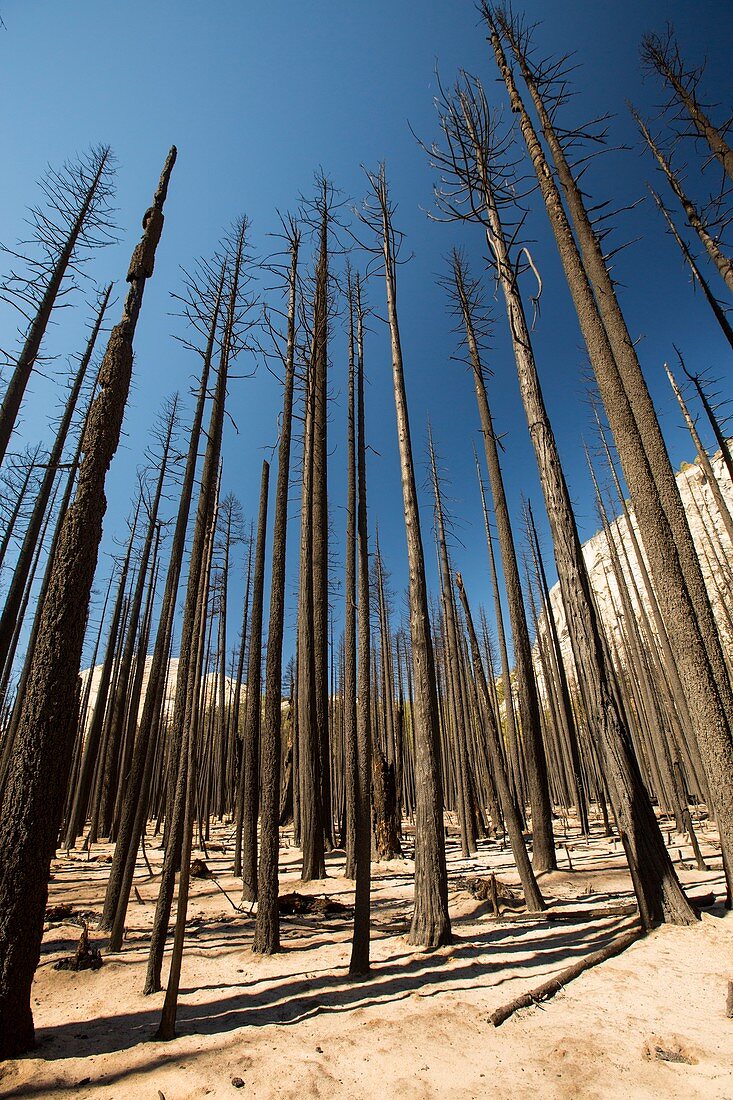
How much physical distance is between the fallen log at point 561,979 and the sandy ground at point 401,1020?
75 mm

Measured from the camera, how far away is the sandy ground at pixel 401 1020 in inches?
113

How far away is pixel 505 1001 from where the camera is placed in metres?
3.88

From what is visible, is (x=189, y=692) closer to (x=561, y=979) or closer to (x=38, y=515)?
(x=561, y=979)

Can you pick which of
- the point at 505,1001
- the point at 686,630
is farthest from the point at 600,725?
the point at 505,1001

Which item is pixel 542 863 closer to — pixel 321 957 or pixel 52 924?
pixel 321 957

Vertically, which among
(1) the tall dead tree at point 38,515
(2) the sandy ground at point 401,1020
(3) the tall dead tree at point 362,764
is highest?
(1) the tall dead tree at point 38,515

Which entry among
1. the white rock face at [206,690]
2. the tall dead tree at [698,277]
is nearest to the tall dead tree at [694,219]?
the tall dead tree at [698,277]

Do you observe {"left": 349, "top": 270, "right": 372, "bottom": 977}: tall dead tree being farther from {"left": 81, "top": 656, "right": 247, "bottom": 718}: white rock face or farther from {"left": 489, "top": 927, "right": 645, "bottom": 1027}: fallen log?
{"left": 81, "top": 656, "right": 247, "bottom": 718}: white rock face

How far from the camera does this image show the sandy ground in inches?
113

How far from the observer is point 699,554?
5000cm

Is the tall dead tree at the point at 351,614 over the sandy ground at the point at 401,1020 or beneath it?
over

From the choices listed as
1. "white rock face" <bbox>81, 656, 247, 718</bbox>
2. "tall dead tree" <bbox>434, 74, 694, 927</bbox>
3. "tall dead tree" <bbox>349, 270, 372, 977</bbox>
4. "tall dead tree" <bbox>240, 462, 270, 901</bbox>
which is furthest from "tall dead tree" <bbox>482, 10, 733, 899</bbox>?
"white rock face" <bbox>81, 656, 247, 718</bbox>

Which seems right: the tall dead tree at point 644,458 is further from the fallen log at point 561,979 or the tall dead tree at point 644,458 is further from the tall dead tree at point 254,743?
the tall dead tree at point 254,743

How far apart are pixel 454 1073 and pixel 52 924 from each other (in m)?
7.28
